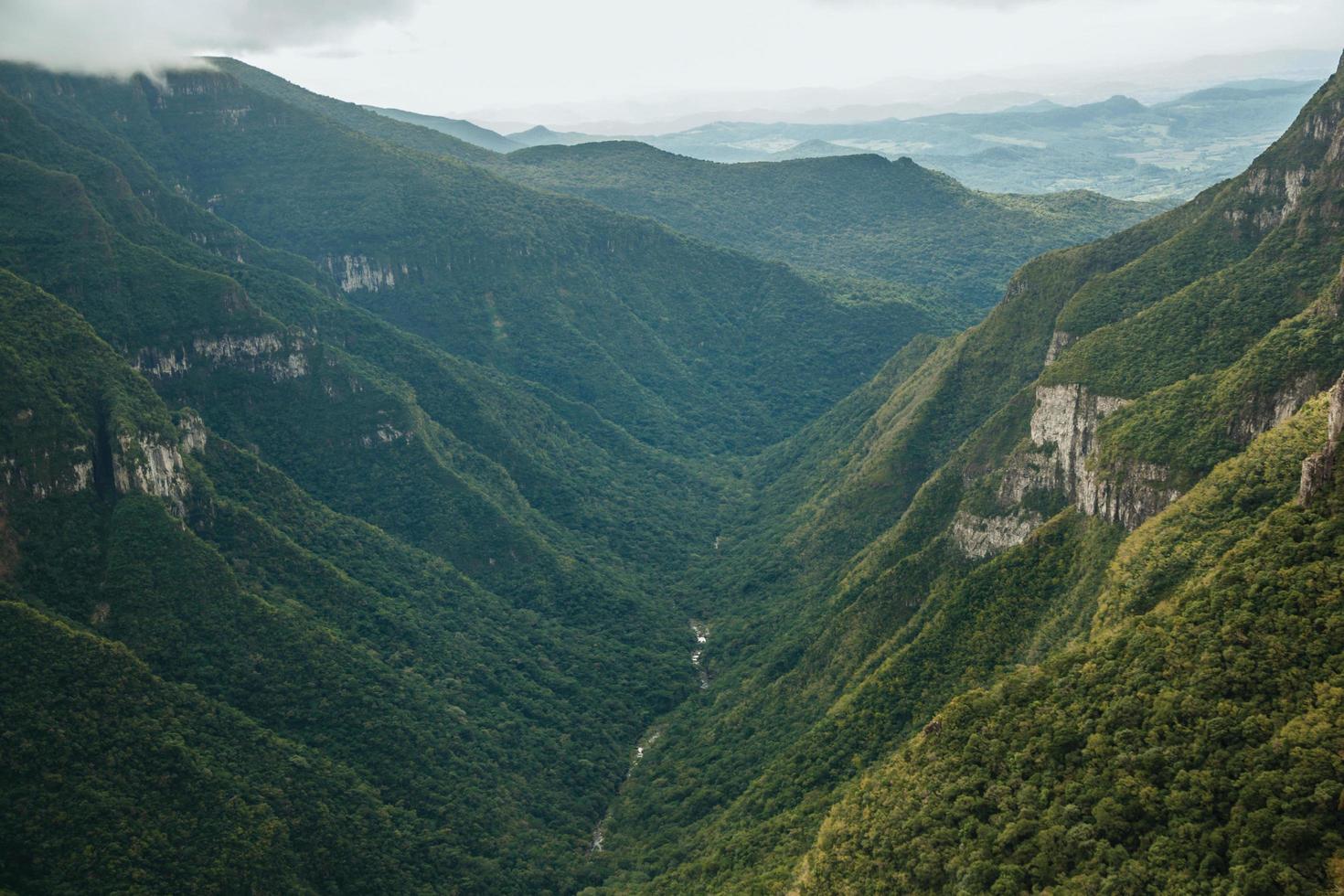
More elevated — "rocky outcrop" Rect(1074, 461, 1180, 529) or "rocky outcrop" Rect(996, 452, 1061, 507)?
"rocky outcrop" Rect(1074, 461, 1180, 529)

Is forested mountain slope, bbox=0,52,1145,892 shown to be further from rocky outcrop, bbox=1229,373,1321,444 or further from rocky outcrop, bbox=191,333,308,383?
rocky outcrop, bbox=1229,373,1321,444

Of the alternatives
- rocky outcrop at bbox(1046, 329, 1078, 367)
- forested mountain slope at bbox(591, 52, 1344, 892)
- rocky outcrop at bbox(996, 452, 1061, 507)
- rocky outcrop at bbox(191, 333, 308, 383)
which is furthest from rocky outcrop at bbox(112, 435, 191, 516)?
rocky outcrop at bbox(1046, 329, 1078, 367)

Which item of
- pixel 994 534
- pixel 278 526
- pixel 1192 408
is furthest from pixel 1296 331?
pixel 278 526

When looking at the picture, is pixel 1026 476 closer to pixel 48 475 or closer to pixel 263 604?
pixel 263 604

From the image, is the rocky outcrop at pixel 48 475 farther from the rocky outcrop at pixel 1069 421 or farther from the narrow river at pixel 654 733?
the rocky outcrop at pixel 1069 421

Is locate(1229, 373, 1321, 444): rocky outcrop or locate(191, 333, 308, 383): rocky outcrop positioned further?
locate(191, 333, 308, 383): rocky outcrop

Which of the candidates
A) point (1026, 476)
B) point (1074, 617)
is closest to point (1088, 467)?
point (1026, 476)
